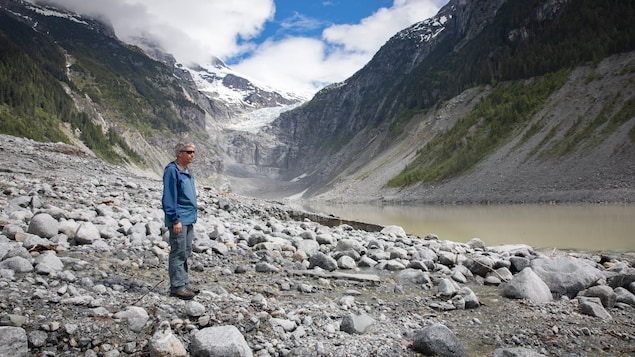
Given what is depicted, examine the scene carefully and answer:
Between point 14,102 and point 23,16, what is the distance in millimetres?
172444

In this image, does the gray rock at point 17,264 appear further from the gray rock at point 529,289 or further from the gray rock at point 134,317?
the gray rock at point 529,289

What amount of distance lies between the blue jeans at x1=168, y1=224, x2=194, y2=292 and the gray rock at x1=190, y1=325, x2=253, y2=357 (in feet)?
4.77

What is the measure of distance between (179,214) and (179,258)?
64cm

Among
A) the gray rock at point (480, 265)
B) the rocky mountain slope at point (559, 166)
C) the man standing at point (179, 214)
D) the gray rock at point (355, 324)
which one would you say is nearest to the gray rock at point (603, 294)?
the gray rock at point (480, 265)

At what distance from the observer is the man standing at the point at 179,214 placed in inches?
215

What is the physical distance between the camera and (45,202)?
417 inches

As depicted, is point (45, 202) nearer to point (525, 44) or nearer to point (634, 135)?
point (634, 135)

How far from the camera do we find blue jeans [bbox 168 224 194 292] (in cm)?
545

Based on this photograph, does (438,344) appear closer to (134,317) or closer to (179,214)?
(134,317)

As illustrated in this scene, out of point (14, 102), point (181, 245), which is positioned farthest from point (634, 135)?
point (14, 102)

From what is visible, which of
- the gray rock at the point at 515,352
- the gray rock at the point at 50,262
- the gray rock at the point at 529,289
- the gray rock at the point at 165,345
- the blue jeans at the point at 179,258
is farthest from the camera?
the gray rock at the point at 529,289

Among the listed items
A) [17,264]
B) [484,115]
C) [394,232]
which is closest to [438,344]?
[17,264]

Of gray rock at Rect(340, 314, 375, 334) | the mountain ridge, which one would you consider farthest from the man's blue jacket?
the mountain ridge

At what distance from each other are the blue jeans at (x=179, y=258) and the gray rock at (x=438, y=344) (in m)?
3.20
